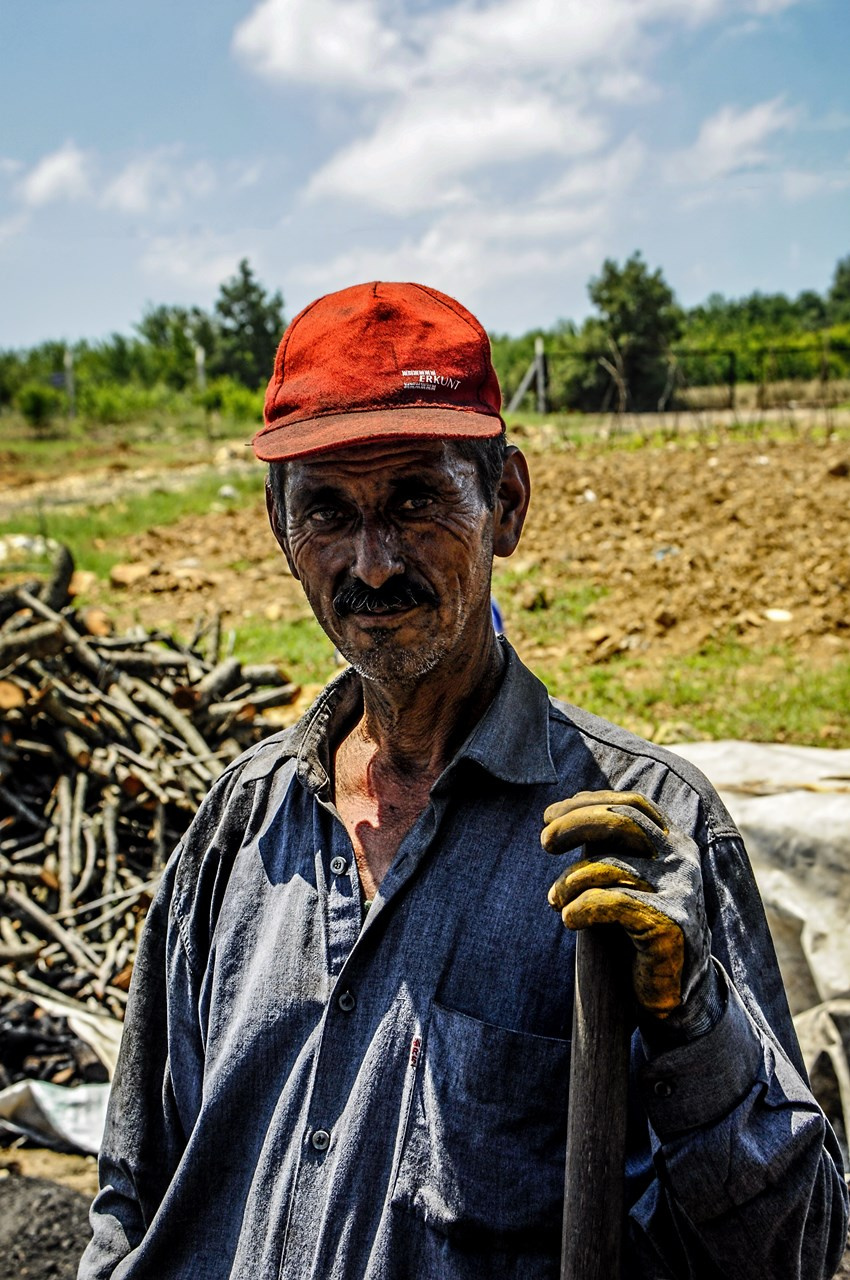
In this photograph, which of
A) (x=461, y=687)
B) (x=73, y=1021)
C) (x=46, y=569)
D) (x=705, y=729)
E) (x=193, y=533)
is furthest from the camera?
(x=193, y=533)

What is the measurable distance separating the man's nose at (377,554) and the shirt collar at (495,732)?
225 mm

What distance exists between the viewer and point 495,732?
1330 millimetres

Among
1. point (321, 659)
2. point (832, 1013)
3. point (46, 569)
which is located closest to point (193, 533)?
point (46, 569)

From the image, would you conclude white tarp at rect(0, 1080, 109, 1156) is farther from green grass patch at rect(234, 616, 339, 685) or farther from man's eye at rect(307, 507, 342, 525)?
green grass patch at rect(234, 616, 339, 685)

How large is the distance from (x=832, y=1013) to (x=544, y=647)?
5.41m

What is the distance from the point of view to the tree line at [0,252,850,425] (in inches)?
1144

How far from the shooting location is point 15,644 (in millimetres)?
4641

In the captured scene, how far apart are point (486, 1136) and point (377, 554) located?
0.70 meters

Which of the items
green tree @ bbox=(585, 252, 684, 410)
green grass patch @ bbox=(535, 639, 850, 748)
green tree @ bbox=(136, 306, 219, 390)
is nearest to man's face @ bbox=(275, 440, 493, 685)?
green grass patch @ bbox=(535, 639, 850, 748)

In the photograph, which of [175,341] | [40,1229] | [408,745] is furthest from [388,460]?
[175,341]

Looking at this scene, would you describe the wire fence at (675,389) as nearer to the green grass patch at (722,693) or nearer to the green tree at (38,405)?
the green grass patch at (722,693)

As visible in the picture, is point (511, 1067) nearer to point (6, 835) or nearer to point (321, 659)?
point (6, 835)

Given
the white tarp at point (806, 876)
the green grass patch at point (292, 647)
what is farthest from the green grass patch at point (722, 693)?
the white tarp at point (806, 876)

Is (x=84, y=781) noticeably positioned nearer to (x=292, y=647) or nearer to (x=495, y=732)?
(x=495, y=732)
